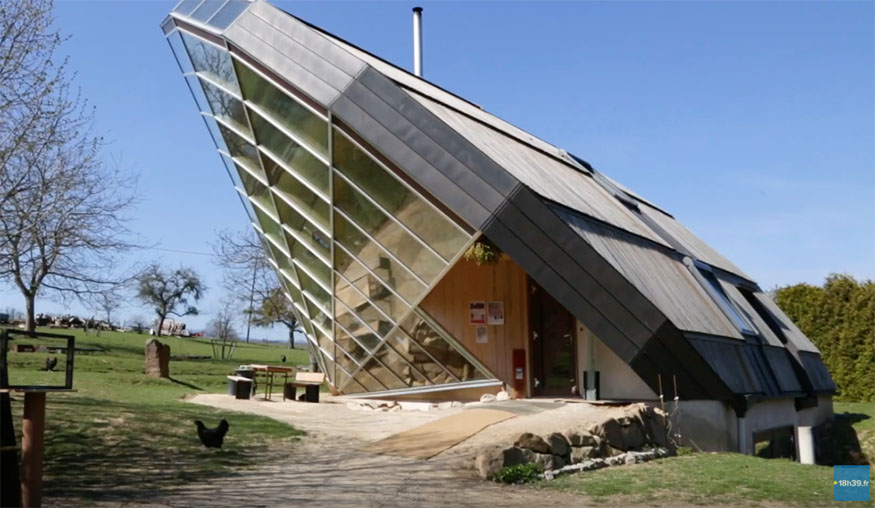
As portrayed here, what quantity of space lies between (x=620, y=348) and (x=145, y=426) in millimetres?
7544

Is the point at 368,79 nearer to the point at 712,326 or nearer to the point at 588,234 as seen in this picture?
the point at 588,234

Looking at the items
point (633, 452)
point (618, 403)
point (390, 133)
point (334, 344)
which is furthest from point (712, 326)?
point (334, 344)

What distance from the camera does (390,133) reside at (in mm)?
14625

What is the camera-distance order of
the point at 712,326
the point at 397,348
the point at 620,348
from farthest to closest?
the point at 397,348 < the point at 712,326 < the point at 620,348

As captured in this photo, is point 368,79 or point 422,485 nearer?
point 422,485

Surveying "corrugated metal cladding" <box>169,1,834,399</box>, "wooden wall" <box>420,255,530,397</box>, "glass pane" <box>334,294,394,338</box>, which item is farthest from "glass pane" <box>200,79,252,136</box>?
"wooden wall" <box>420,255,530,397</box>

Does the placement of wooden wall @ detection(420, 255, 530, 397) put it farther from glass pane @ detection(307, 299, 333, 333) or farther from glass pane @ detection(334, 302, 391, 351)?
glass pane @ detection(307, 299, 333, 333)

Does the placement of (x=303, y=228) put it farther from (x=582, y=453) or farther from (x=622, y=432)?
(x=582, y=453)

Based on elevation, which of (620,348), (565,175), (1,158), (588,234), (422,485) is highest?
(565,175)

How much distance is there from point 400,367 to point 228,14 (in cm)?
827

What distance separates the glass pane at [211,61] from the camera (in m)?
16.3

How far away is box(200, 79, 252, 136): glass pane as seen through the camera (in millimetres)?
16875

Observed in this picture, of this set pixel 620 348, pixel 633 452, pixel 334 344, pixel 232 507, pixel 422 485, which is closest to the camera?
pixel 232 507

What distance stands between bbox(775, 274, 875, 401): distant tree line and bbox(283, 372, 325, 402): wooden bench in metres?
16.4
